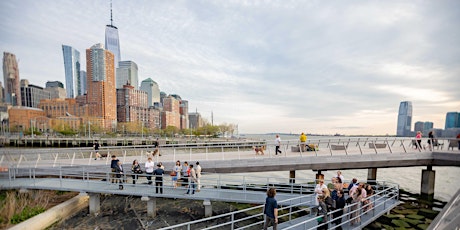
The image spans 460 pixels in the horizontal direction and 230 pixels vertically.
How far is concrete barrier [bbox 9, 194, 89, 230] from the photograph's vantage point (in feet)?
28.8

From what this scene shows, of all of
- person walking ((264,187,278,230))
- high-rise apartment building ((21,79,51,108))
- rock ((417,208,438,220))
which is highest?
high-rise apartment building ((21,79,51,108))

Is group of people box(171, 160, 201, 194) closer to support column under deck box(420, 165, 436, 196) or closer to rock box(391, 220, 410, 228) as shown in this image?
rock box(391, 220, 410, 228)

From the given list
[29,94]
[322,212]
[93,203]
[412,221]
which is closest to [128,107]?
[29,94]

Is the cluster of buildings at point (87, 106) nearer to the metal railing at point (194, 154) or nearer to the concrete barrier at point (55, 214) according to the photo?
the metal railing at point (194, 154)

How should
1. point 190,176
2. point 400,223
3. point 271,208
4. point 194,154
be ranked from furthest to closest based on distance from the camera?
point 194,154 → point 190,176 → point 400,223 → point 271,208

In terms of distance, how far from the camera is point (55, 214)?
10117 millimetres

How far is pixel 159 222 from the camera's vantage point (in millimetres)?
10820

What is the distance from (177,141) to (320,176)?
227 feet

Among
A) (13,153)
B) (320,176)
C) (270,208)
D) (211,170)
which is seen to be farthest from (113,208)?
(320,176)

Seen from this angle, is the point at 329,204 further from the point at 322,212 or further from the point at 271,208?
the point at 271,208

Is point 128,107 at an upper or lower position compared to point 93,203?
upper

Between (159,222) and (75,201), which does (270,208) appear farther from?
(75,201)

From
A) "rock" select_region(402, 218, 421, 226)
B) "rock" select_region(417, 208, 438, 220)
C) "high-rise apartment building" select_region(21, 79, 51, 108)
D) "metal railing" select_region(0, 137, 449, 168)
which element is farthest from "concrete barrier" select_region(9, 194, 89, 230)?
"high-rise apartment building" select_region(21, 79, 51, 108)

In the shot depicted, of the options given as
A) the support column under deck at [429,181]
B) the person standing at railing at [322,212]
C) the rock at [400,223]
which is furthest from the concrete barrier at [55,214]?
the support column under deck at [429,181]
